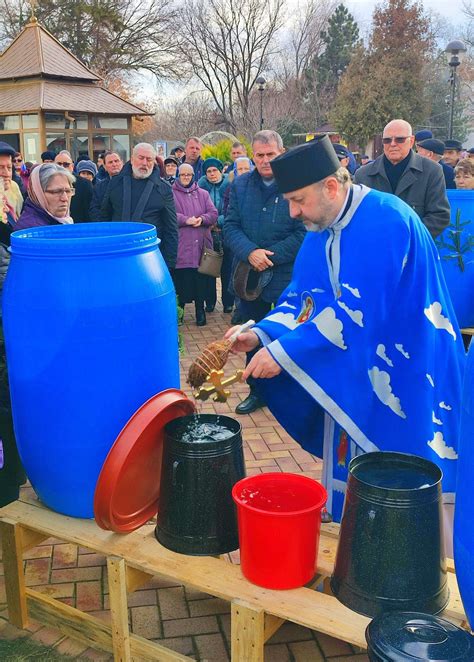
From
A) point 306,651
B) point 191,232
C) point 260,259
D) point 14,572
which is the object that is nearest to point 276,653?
point 306,651

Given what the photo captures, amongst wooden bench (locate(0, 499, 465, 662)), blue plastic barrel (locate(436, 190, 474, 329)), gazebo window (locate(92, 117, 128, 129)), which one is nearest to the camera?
wooden bench (locate(0, 499, 465, 662))

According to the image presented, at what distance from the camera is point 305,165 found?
2453mm

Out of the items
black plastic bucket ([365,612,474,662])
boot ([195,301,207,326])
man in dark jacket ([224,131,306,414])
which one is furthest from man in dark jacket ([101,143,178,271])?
black plastic bucket ([365,612,474,662])

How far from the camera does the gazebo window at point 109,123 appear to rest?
21.9 metres

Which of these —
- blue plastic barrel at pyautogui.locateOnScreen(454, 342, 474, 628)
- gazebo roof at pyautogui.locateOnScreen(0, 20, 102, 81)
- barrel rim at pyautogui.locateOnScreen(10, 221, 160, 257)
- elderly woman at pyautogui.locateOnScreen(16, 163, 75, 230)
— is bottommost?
blue plastic barrel at pyautogui.locateOnScreen(454, 342, 474, 628)

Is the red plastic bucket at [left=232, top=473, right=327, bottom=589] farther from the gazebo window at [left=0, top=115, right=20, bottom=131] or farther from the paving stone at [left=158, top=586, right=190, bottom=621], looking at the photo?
the gazebo window at [left=0, top=115, right=20, bottom=131]

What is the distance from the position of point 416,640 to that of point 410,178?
437 cm

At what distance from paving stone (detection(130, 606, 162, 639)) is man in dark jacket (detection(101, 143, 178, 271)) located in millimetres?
3844

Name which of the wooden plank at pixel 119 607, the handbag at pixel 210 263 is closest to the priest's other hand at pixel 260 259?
the handbag at pixel 210 263

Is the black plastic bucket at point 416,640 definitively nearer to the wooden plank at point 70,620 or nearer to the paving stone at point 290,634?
the paving stone at point 290,634

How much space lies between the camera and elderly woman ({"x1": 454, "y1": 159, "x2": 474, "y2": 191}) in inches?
244

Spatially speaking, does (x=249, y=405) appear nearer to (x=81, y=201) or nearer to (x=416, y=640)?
(x=81, y=201)

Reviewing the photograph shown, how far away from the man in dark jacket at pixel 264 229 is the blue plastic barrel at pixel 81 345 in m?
2.40

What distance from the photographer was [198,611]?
2840 millimetres
